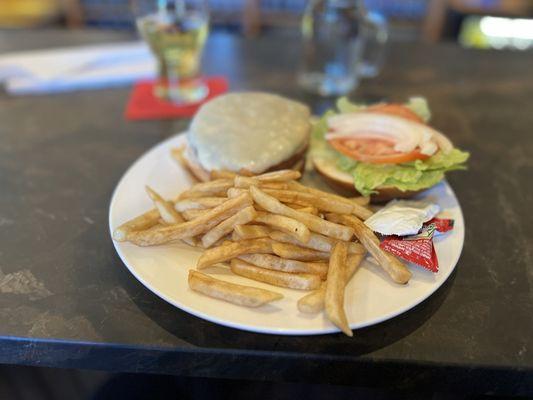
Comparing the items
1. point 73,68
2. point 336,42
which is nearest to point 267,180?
point 336,42

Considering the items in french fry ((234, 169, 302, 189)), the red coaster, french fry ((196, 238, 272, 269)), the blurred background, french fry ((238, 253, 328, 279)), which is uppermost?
french fry ((234, 169, 302, 189))

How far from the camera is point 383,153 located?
53.0 inches

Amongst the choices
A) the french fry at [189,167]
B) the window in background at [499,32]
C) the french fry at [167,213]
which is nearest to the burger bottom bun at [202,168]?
the french fry at [189,167]

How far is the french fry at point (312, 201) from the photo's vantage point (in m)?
1.09

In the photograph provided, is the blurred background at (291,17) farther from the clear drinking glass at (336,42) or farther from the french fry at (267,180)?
the french fry at (267,180)

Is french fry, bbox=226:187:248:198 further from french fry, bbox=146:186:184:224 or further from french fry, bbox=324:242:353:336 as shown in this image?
french fry, bbox=324:242:353:336

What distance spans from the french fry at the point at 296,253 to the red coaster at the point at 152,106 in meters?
1.01

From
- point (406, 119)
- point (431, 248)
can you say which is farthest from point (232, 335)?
point (406, 119)

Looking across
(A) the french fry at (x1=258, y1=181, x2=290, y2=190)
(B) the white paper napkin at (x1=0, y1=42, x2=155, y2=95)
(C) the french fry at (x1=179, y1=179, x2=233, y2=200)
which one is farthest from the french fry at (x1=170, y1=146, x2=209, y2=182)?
(B) the white paper napkin at (x1=0, y1=42, x2=155, y2=95)

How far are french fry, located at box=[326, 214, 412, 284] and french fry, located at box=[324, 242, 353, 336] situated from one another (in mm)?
50

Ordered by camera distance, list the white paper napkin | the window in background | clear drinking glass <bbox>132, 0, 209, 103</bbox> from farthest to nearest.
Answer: the window in background → the white paper napkin → clear drinking glass <bbox>132, 0, 209, 103</bbox>

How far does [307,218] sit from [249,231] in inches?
5.0

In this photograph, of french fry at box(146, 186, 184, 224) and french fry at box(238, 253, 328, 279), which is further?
french fry at box(146, 186, 184, 224)

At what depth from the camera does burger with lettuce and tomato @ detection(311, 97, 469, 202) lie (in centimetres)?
129
